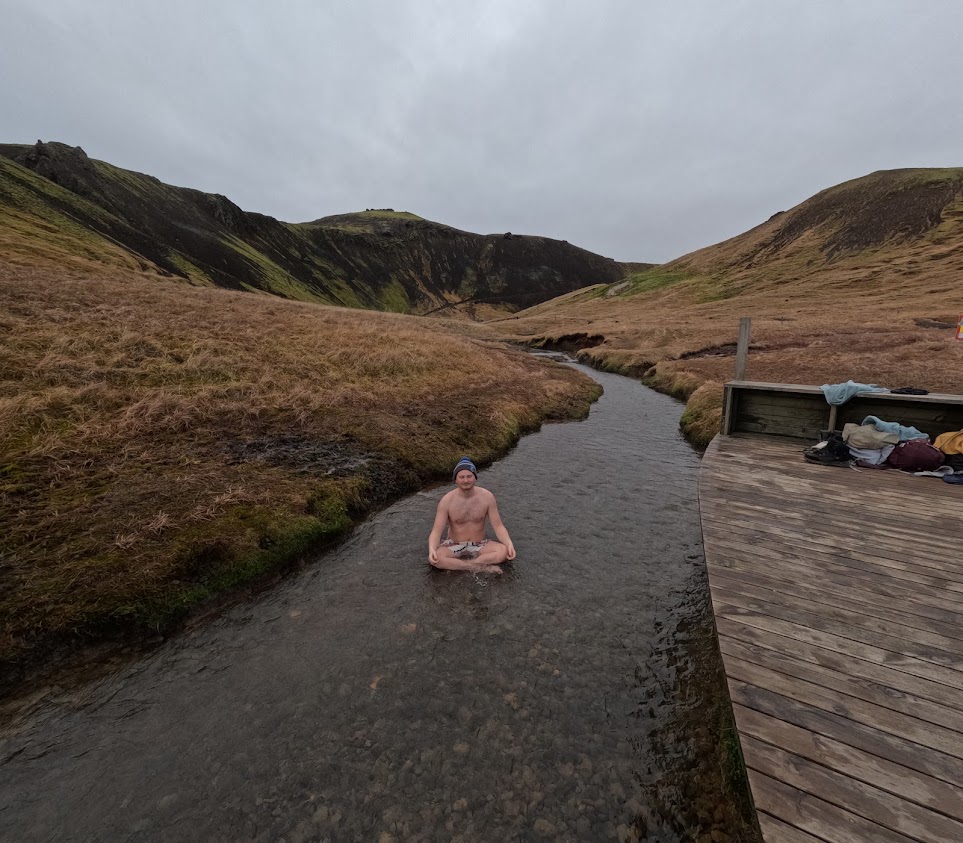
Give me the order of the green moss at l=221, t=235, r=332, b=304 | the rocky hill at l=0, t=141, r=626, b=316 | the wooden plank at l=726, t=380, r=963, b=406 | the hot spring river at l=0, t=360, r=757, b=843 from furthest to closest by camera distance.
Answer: the green moss at l=221, t=235, r=332, b=304, the rocky hill at l=0, t=141, r=626, b=316, the wooden plank at l=726, t=380, r=963, b=406, the hot spring river at l=0, t=360, r=757, b=843

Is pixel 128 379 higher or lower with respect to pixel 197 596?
higher

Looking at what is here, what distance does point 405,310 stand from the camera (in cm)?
18888

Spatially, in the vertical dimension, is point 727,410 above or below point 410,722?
above

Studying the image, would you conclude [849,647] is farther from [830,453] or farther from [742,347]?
[742,347]

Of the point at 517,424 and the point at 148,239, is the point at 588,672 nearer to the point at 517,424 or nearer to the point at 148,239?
the point at 517,424

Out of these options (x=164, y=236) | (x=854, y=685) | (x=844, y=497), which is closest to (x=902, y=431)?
(x=844, y=497)

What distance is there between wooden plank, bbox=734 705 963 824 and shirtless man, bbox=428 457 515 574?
5576 millimetres

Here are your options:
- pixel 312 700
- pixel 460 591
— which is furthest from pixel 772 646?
pixel 312 700

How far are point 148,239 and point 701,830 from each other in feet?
408

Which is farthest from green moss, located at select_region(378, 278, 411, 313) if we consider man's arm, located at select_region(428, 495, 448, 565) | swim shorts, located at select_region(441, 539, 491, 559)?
swim shorts, located at select_region(441, 539, 491, 559)

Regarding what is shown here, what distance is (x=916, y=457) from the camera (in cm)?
1004

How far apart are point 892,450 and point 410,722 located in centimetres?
1164

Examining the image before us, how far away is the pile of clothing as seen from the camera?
9906 mm

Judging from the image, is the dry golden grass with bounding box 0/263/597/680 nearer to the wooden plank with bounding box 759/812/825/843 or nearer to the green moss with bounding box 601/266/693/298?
the wooden plank with bounding box 759/812/825/843
